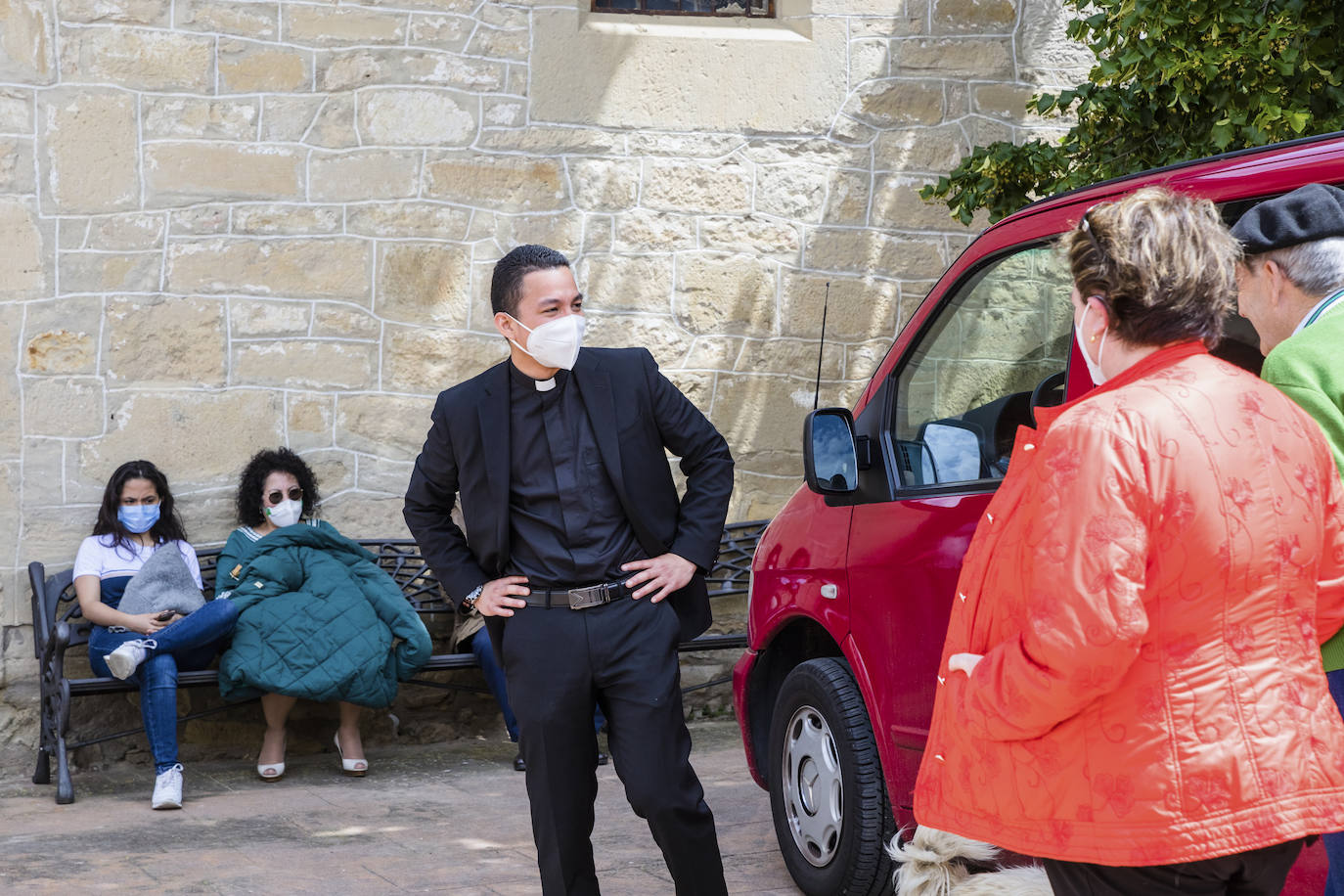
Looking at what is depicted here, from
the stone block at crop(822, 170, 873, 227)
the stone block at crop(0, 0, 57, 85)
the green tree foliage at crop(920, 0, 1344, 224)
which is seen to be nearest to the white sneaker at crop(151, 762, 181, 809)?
the stone block at crop(0, 0, 57, 85)

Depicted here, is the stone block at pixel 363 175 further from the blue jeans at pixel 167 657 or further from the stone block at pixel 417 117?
the blue jeans at pixel 167 657

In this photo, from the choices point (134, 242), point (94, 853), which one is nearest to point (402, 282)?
point (134, 242)

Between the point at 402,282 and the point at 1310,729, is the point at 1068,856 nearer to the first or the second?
the point at 1310,729

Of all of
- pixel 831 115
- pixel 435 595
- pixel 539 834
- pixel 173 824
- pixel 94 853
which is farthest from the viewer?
pixel 831 115

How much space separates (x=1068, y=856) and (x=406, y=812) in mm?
3995

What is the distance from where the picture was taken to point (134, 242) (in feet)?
20.8

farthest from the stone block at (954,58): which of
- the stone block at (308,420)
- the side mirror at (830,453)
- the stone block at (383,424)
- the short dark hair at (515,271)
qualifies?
the short dark hair at (515,271)

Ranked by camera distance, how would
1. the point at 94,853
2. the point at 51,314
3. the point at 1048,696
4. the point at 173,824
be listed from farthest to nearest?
the point at 51,314 → the point at 173,824 → the point at 94,853 → the point at 1048,696

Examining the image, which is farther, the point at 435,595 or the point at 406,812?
the point at 435,595

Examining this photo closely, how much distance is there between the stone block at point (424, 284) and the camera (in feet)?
21.9

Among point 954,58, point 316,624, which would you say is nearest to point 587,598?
point 316,624

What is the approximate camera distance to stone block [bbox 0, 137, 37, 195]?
20.2ft

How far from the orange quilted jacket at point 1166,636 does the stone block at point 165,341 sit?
5286 millimetres

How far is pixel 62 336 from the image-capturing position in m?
6.25
